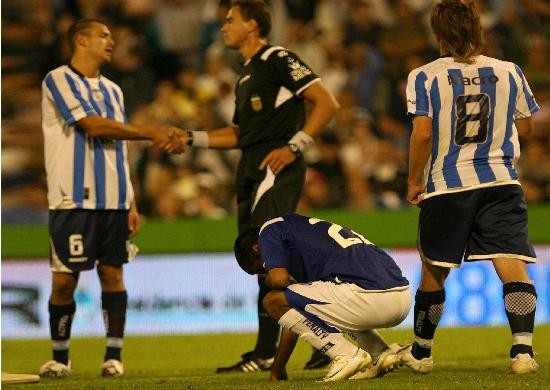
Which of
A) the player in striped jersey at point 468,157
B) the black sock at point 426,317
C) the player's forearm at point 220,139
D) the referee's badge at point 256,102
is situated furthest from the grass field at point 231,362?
the referee's badge at point 256,102

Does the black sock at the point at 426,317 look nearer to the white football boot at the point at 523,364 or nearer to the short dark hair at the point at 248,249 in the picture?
the white football boot at the point at 523,364

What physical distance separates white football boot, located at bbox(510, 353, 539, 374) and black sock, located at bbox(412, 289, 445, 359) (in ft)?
1.58

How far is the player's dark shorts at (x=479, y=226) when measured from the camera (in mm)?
6047

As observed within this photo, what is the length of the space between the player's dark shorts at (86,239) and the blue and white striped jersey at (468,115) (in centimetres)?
230

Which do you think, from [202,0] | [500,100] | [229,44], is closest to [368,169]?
[202,0]

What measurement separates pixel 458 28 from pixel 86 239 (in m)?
2.74

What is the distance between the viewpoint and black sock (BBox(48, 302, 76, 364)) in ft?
24.3

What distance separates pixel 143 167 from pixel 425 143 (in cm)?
679

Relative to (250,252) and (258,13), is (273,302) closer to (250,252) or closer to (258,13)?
(250,252)

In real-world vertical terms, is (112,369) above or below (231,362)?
above

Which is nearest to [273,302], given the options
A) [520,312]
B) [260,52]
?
[520,312]

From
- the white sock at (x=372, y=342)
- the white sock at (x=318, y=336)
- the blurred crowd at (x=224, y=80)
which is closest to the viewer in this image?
the white sock at (x=318, y=336)

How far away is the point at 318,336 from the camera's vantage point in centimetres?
586

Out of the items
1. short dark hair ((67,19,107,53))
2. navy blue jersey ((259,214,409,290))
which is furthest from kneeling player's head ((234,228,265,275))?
short dark hair ((67,19,107,53))
